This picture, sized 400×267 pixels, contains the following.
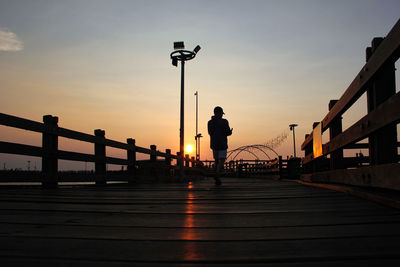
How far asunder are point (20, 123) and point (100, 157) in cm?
272

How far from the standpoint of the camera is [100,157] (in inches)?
325

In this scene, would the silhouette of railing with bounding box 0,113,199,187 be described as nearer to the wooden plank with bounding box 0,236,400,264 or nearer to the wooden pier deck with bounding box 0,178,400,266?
the wooden pier deck with bounding box 0,178,400,266

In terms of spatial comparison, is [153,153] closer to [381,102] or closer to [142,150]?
[142,150]

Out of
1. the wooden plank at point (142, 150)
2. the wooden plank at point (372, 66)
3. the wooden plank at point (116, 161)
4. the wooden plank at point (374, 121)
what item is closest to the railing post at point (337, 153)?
the wooden plank at point (372, 66)

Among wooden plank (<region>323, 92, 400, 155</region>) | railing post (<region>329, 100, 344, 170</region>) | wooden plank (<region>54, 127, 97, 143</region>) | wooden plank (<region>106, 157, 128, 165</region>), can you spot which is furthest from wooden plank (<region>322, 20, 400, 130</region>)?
wooden plank (<region>106, 157, 128, 165</region>)

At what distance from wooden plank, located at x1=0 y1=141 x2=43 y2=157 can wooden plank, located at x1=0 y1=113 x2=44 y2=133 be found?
338 mm

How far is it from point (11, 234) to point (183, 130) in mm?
11785

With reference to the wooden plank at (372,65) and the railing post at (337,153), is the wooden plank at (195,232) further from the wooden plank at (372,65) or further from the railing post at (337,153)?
the railing post at (337,153)

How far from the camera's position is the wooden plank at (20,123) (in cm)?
542

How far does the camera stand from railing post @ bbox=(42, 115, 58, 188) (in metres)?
6.37

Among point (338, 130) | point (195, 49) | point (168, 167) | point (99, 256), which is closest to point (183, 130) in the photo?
point (168, 167)

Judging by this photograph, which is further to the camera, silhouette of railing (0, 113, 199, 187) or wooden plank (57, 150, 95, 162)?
wooden plank (57, 150, 95, 162)

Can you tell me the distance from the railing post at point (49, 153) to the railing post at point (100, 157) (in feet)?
5.25

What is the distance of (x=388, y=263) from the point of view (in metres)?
1.14
